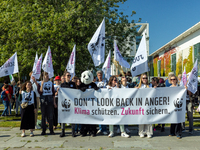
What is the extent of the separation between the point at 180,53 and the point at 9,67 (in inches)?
1326

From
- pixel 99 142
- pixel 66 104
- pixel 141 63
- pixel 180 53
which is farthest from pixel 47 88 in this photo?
pixel 180 53

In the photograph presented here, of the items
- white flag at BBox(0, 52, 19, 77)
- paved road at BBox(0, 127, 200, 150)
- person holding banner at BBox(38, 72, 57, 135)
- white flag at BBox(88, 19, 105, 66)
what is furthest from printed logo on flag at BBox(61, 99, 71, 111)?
white flag at BBox(0, 52, 19, 77)

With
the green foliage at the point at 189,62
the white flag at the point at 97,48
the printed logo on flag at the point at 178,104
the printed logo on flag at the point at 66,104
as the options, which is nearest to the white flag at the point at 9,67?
the printed logo on flag at the point at 66,104

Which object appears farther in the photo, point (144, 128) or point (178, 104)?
point (144, 128)

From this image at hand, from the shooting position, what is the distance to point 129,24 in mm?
20469

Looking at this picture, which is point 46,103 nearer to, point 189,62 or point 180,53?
point 189,62

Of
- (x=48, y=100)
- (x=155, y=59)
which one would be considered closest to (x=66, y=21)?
(x=48, y=100)

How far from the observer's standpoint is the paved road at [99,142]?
6.32 meters

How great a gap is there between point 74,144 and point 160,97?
2.83 m

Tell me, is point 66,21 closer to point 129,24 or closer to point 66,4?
point 66,4

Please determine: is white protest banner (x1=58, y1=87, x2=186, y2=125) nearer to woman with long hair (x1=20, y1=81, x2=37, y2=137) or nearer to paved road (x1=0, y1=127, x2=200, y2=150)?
paved road (x1=0, y1=127, x2=200, y2=150)

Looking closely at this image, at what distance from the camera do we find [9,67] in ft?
32.2

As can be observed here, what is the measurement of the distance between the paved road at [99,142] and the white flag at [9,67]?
2.71 metres

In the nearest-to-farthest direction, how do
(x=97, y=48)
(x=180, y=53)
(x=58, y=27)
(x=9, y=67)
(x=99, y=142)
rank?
(x=99, y=142), (x=97, y=48), (x=9, y=67), (x=58, y=27), (x=180, y=53)
